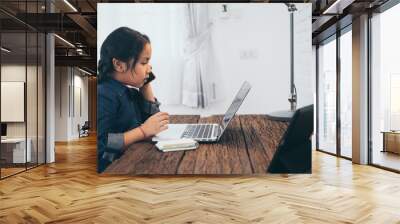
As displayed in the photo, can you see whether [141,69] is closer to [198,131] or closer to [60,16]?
[198,131]

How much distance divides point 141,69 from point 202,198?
2583 millimetres

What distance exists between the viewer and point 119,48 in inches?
248

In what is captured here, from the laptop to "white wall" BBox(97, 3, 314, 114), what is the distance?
107 millimetres

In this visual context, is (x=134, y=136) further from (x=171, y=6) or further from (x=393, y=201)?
(x=393, y=201)

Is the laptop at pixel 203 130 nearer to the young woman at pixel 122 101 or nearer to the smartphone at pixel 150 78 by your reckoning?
the young woman at pixel 122 101

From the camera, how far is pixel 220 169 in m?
6.29

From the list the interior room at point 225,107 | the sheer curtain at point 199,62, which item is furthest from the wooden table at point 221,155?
the sheer curtain at point 199,62

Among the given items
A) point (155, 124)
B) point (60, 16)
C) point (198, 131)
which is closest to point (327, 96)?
point (198, 131)

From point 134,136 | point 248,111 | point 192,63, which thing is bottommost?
point 134,136

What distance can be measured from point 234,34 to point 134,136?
2.42 m

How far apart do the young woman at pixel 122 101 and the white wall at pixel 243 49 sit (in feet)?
0.71

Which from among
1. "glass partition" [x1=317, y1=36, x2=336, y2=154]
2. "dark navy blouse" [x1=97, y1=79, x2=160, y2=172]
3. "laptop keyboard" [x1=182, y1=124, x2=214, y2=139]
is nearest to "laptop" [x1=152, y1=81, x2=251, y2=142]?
"laptop keyboard" [x1=182, y1=124, x2=214, y2=139]

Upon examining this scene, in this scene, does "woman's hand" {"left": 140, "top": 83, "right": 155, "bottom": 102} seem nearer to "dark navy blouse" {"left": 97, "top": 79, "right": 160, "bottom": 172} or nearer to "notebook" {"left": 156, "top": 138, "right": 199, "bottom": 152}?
"dark navy blouse" {"left": 97, "top": 79, "right": 160, "bottom": 172}

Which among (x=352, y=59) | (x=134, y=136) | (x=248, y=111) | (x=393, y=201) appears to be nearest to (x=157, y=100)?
(x=134, y=136)
